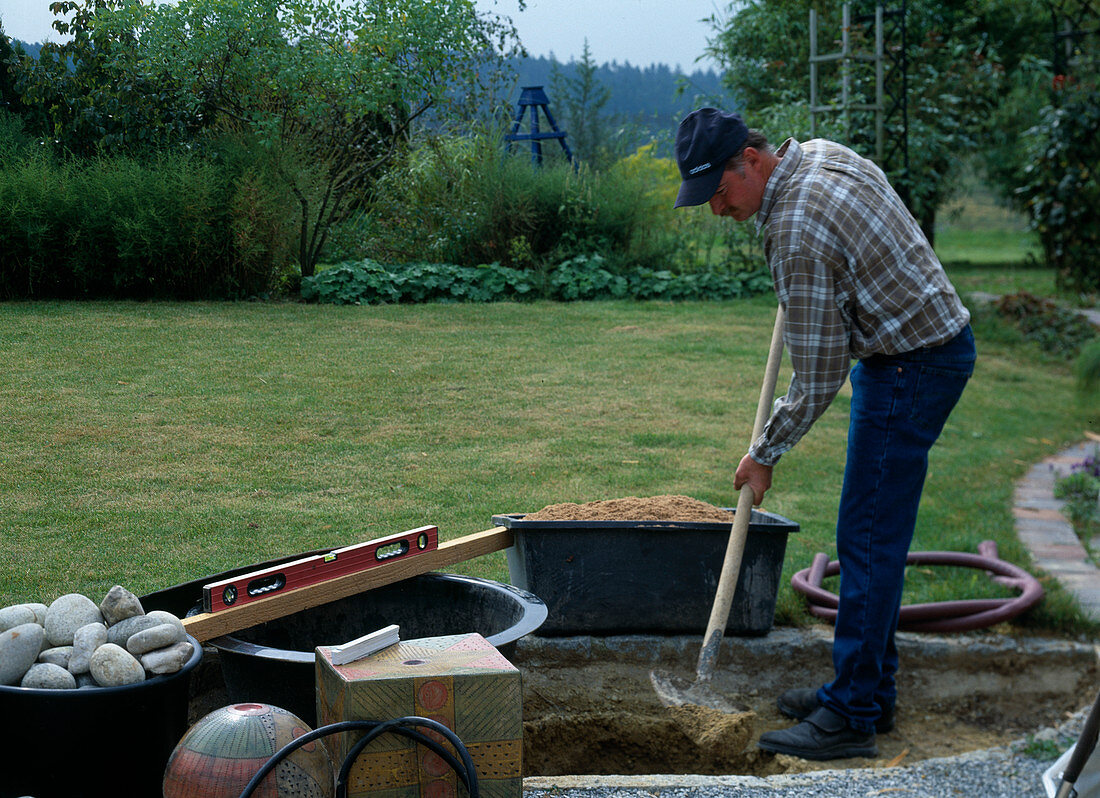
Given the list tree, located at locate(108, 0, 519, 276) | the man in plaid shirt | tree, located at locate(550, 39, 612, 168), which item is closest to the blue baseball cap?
the man in plaid shirt

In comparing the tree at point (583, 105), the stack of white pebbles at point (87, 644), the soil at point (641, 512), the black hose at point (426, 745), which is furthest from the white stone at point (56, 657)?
the tree at point (583, 105)

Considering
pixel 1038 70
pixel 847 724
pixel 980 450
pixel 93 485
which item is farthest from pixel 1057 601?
pixel 1038 70

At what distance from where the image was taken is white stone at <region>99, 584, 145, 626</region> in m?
2.20

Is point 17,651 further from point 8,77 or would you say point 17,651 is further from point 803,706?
point 8,77

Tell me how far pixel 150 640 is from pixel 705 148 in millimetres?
1895

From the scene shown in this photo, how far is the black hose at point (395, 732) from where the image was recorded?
6.30 ft

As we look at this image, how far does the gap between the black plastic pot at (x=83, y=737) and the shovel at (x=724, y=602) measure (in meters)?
1.68

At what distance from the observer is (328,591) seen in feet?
8.77

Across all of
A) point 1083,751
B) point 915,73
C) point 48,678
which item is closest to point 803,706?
point 1083,751

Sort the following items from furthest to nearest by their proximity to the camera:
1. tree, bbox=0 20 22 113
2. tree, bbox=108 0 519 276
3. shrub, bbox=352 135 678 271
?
shrub, bbox=352 135 678 271 < tree, bbox=108 0 519 276 < tree, bbox=0 20 22 113

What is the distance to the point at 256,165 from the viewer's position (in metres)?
4.79

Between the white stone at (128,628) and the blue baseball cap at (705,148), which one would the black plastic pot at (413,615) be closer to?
the white stone at (128,628)

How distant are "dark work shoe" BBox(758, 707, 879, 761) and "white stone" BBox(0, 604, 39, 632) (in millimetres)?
2160

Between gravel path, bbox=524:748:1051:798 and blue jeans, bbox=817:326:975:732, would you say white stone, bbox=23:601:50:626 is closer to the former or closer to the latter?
gravel path, bbox=524:748:1051:798
